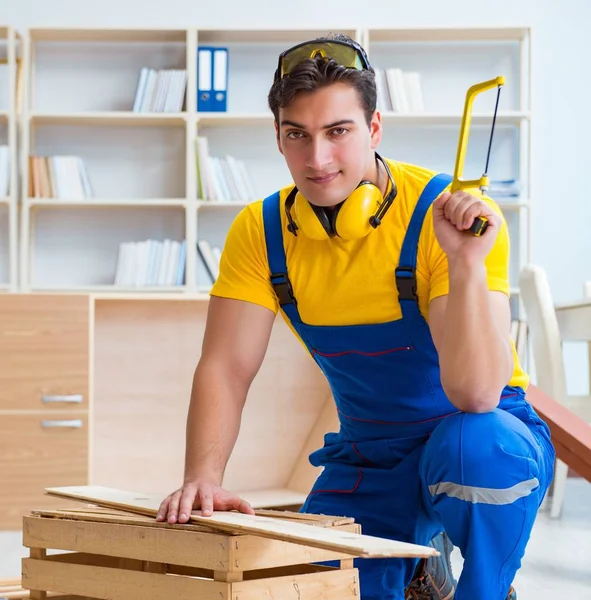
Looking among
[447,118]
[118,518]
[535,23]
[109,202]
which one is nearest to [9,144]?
[109,202]

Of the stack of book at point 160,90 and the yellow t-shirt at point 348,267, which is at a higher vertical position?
the stack of book at point 160,90

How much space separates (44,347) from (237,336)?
1.57 meters

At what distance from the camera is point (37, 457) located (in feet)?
9.68

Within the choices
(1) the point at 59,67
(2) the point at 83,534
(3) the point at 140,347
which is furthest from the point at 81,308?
(1) the point at 59,67

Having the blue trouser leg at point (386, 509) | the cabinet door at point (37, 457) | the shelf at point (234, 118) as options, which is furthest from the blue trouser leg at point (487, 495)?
the shelf at point (234, 118)

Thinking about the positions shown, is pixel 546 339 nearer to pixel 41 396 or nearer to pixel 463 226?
pixel 41 396

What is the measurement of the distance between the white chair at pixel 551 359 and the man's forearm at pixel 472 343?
6.34 feet

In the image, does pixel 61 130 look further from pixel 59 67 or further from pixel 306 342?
pixel 306 342

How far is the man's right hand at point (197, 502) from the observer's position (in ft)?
4.01

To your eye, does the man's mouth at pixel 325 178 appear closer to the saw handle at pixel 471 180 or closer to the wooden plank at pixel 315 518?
the saw handle at pixel 471 180

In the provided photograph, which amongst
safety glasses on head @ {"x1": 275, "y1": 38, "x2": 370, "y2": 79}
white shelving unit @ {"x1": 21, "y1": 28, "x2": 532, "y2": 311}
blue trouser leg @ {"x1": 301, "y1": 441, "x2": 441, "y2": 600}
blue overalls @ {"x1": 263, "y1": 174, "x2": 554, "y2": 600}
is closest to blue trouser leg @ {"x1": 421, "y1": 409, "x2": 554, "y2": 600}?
blue overalls @ {"x1": 263, "y1": 174, "x2": 554, "y2": 600}

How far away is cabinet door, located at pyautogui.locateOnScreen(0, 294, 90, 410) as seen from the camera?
2.98m

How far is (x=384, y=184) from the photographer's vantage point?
1.58 metres

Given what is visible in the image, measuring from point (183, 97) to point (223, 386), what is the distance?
358cm
